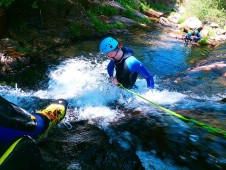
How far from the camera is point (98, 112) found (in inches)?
201

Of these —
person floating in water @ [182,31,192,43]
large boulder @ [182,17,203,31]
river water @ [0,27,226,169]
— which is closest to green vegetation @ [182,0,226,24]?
large boulder @ [182,17,203,31]

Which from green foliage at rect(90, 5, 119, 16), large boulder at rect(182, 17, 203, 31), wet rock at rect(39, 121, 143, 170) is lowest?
wet rock at rect(39, 121, 143, 170)

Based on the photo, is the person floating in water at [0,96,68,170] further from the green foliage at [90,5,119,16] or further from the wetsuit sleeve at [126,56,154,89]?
the green foliage at [90,5,119,16]

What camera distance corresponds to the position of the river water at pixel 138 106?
3.49m

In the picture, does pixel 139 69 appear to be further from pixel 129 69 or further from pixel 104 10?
pixel 104 10

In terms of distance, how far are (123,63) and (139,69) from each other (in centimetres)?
43

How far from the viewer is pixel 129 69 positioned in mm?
5328

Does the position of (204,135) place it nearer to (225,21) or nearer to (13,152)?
(13,152)

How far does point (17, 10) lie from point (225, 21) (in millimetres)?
16409

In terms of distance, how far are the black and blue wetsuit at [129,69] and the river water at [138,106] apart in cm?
47

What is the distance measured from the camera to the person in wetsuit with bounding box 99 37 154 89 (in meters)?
4.95

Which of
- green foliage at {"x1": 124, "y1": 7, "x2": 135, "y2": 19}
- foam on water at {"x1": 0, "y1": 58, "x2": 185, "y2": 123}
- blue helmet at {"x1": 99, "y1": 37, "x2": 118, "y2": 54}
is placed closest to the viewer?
blue helmet at {"x1": 99, "y1": 37, "x2": 118, "y2": 54}

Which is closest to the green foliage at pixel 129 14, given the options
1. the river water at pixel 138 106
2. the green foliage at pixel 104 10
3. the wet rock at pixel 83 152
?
the green foliage at pixel 104 10

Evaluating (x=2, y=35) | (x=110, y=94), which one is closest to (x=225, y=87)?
(x=110, y=94)
